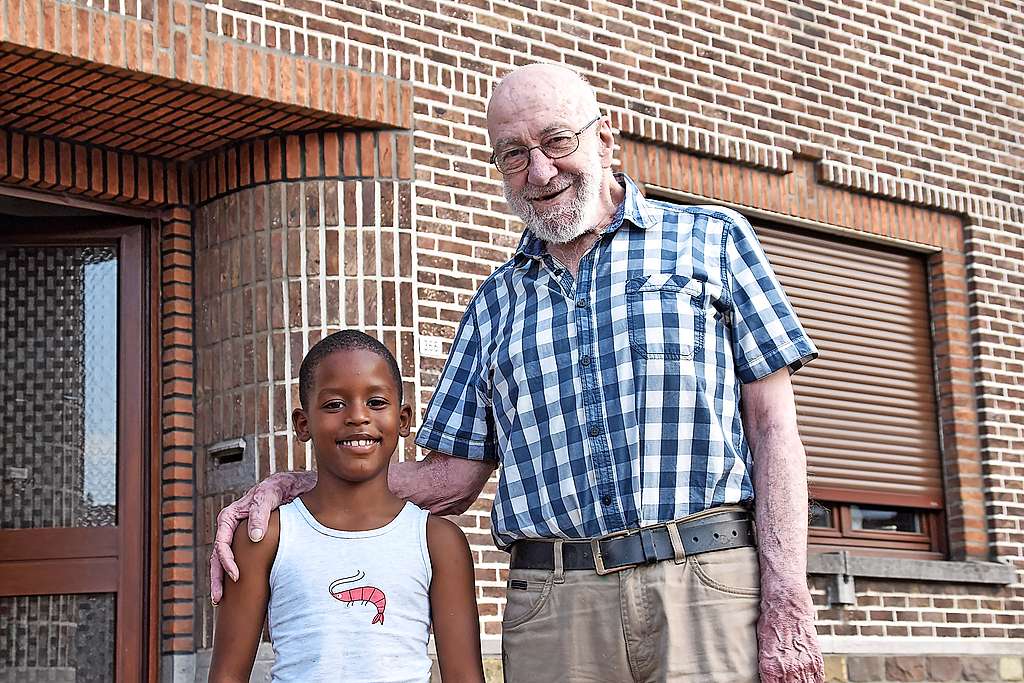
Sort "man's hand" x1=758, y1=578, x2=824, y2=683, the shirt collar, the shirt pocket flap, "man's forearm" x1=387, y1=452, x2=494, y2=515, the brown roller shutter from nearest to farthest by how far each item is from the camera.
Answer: "man's hand" x1=758, y1=578, x2=824, y2=683
the shirt pocket flap
the shirt collar
"man's forearm" x1=387, y1=452, x2=494, y2=515
the brown roller shutter

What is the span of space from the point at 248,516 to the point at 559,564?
2.13 feet

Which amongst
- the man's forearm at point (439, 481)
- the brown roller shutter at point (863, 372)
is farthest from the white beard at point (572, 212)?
the brown roller shutter at point (863, 372)

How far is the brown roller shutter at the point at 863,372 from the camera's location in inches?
317

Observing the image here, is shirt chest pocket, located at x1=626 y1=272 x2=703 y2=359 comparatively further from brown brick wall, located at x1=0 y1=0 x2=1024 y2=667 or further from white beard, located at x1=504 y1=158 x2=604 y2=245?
brown brick wall, located at x1=0 y1=0 x2=1024 y2=667

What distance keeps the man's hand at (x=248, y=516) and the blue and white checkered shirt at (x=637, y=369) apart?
18.4 inches

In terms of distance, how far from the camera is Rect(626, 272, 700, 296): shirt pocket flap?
328 centimetres

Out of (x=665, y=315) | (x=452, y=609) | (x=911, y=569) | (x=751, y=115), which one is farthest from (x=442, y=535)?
(x=911, y=569)

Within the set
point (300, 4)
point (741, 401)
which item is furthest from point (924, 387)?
point (741, 401)

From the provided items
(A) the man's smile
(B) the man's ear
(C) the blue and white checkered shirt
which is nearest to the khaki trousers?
(C) the blue and white checkered shirt

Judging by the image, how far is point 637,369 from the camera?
10.7ft

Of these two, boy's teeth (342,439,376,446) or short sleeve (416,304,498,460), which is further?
short sleeve (416,304,498,460)

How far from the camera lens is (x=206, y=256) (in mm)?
6664

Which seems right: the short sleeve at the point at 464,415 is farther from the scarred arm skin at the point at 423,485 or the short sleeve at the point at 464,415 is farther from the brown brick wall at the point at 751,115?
the brown brick wall at the point at 751,115

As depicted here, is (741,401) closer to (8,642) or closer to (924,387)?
(8,642)
